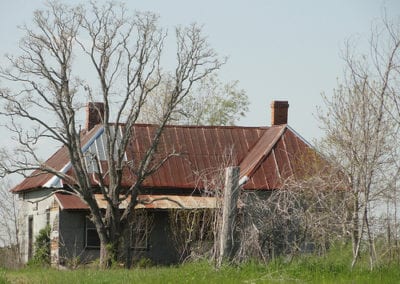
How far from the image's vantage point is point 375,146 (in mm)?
17688

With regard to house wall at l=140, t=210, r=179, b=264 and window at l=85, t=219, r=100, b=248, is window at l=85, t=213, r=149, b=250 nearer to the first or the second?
window at l=85, t=219, r=100, b=248

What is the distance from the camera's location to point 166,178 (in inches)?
1294

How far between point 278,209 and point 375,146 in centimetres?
254

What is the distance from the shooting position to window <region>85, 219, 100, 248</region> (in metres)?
31.5

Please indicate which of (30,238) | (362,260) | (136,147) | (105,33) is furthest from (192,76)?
(362,260)

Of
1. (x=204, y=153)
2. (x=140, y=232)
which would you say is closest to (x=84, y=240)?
(x=140, y=232)

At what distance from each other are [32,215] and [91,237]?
179 inches

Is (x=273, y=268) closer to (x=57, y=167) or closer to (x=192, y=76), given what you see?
(x=192, y=76)

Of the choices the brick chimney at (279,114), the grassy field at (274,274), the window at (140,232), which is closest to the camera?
the grassy field at (274,274)

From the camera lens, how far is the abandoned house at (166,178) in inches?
1223

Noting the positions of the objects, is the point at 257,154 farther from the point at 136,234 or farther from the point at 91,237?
the point at 91,237

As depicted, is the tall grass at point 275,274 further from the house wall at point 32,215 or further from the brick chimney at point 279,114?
the brick chimney at point 279,114

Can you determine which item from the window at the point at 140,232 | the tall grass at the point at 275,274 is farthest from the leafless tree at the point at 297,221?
the window at the point at 140,232

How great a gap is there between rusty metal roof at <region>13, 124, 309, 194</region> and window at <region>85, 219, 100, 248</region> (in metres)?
1.83
